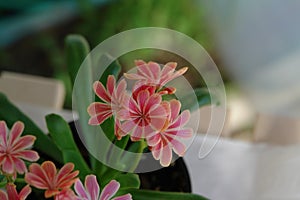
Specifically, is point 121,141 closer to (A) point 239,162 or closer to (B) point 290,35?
(A) point 239,162

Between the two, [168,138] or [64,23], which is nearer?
[168,138]

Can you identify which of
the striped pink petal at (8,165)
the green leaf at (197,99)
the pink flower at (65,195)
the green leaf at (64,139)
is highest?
the green leaf at (197,99)

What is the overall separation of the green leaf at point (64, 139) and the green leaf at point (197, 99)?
11 centimetres

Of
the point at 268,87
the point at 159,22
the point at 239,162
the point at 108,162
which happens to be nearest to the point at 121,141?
the point at 108,162

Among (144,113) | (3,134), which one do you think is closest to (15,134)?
(3,134)

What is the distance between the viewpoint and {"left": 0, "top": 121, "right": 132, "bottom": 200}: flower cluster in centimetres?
42

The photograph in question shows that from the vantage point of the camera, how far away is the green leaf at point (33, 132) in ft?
1.82

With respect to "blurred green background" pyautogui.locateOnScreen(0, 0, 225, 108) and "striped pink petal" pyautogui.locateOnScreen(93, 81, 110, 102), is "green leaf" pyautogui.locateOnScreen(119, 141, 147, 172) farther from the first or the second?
"blurred green background" pyautogui.locateOnScreen(0, 0, 225, 108)

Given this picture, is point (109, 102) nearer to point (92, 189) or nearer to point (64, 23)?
point (92, 189)

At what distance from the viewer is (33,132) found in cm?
56

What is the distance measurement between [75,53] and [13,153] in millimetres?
167

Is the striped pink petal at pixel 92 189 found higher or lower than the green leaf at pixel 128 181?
lower

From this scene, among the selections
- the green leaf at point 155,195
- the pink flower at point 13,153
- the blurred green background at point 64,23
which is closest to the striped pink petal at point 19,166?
the pink flower at point 13,153

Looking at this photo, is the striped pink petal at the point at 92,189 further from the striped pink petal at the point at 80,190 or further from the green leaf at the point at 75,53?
the green leaf at the point at 75,53
